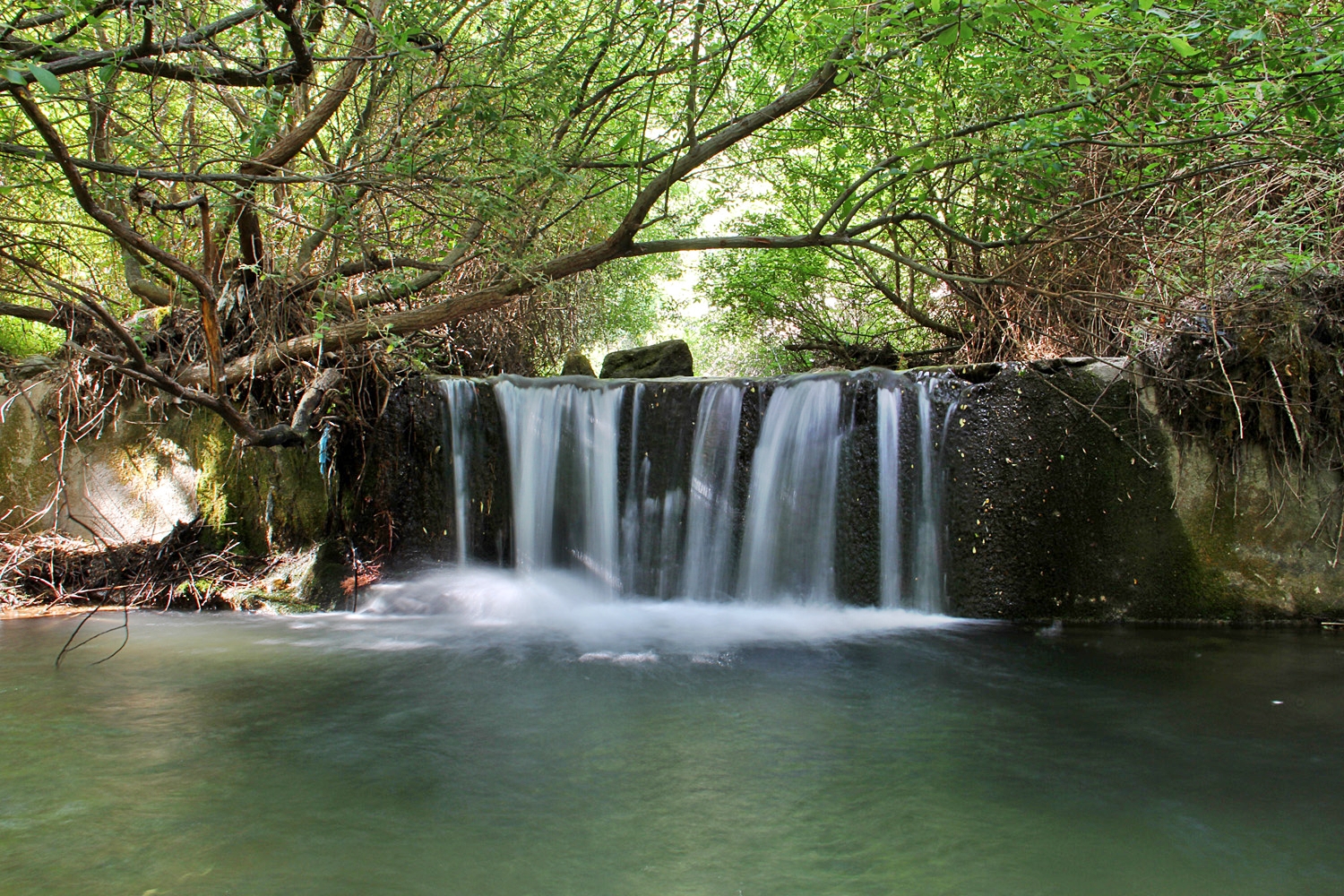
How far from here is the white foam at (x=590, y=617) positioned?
5.89 metres

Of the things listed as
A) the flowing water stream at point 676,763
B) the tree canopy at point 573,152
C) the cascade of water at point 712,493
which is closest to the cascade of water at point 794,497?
the cascade of water at point 712,493

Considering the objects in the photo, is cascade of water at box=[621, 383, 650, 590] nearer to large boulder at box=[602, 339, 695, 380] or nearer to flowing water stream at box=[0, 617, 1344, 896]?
flowing water stream at box=[0, 617, 1344, 896]

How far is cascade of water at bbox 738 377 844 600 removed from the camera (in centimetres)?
680

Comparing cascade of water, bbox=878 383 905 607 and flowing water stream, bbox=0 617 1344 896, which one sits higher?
cascade of water, bbox=878 383 905 607

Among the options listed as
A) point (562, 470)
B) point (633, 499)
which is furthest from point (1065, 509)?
point (562, 470)

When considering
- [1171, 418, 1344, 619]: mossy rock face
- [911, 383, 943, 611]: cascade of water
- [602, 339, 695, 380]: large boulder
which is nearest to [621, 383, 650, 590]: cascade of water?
[911, 383, 943, 611]: cascade of water

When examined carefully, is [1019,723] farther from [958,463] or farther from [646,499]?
[646,499]

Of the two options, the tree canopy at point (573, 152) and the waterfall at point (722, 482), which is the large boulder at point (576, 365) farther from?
the waterfall at point (722, 482)

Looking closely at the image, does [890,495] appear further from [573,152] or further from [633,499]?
[573,152]

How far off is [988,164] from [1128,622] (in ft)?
11.1

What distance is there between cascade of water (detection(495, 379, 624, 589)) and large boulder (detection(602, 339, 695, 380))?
2.93 metres

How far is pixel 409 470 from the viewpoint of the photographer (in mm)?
7457

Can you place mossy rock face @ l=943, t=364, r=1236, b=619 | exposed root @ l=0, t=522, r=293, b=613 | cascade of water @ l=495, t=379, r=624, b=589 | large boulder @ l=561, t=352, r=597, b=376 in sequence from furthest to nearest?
large boulder @ l=561, t=352, r=597, b=376 → cascade of water @ l=495, t=379, r=624, b=589 → exposed root @ l=0, t=522, r=293, b=613 → mossy rock face @ l=943, t=364, r=1236, b=619

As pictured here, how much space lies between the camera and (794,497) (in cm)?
691
